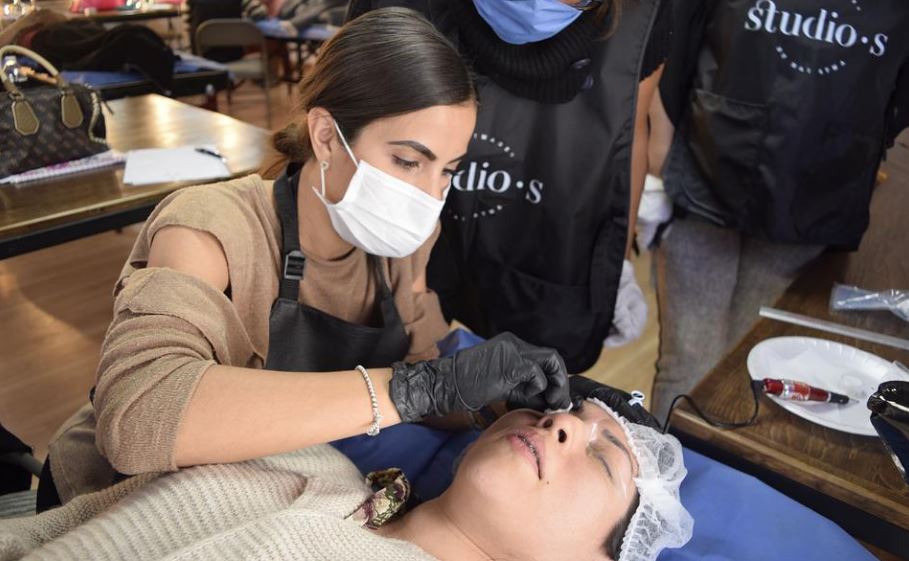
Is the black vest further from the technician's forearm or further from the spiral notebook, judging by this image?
the spiral notebook

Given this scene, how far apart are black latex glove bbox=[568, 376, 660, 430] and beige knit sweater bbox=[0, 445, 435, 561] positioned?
0.55 metres

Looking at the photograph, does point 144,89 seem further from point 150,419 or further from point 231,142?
point 150,419

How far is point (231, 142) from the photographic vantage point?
270 centimetres

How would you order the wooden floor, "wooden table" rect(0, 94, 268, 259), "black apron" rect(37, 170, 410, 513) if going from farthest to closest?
the wooden floor
"wooden table" rect(0, 94, 268, 259)
"black apron" rect(37, 170, 410, 513)

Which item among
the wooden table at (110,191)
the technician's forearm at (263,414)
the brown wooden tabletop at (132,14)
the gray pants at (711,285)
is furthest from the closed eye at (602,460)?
the brown wooden tabletop at (132,14)

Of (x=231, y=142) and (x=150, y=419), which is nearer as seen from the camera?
(x=150, y=419)

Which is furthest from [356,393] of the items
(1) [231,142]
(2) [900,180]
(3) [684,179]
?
(2) [900,180]

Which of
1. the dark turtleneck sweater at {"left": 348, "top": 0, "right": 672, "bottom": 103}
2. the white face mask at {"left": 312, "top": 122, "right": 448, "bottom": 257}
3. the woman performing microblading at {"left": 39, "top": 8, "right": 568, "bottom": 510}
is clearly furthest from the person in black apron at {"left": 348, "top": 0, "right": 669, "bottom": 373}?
the white face mask at {"left": 312, "top": 122, "right": 448, "bottom": 257}

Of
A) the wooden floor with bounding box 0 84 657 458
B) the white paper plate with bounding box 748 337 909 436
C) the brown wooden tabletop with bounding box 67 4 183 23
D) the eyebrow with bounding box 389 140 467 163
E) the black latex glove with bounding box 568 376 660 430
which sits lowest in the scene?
the wooden floor with bounding box 0 84 657 458

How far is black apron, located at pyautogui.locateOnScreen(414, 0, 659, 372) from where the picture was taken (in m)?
1.72

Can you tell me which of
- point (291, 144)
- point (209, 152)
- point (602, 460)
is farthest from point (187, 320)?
point (209, 152)

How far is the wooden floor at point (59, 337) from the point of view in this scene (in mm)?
2645

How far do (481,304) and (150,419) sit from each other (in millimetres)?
1180

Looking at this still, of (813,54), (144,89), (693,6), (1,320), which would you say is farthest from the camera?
(144,89)
